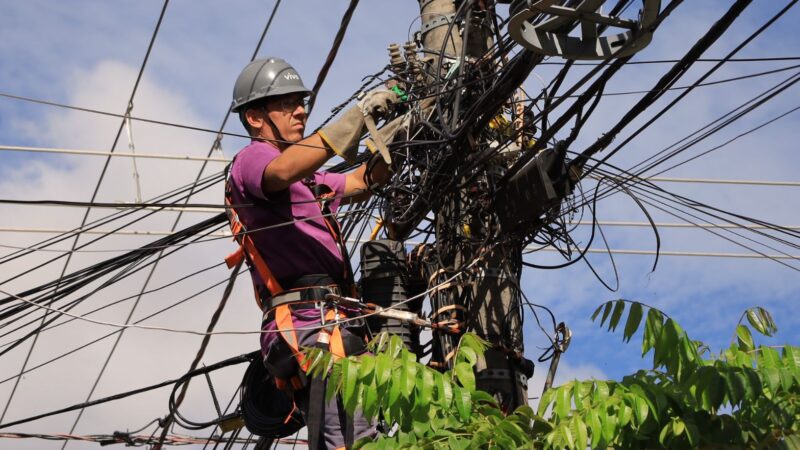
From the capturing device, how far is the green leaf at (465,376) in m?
4.66

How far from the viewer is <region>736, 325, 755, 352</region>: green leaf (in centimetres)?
462

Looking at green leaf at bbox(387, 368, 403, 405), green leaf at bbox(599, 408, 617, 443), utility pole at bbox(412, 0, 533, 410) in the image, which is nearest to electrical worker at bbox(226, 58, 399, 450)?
utility pole at bbox(412, 0, 533, 410)

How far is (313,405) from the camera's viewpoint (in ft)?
17.9

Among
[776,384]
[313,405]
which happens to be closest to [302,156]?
[313,405]

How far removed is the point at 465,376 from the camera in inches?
185

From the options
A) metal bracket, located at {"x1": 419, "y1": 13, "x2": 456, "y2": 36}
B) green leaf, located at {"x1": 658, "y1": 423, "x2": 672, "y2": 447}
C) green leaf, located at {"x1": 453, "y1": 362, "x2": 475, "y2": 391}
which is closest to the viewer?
green leaf, located at {"x1": 658, "y1": 423, "x2": 672, "y2": 447}

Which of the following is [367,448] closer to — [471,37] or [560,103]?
[560,103]

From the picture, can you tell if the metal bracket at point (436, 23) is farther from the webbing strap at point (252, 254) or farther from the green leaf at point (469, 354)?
the green leaf at point (469, 354)

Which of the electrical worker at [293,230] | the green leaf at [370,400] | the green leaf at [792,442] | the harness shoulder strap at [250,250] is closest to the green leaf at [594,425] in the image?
the green leaf at [792,442]

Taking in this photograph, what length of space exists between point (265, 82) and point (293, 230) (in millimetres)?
765

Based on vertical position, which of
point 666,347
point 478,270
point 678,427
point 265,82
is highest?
point 265,82

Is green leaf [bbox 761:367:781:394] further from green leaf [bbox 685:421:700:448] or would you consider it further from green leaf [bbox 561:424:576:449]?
green leaf [bbox 561:424:576:449]

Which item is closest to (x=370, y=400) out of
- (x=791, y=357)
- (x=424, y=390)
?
(x=424, y=390)

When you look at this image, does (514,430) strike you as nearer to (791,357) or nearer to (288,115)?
(791,357)
